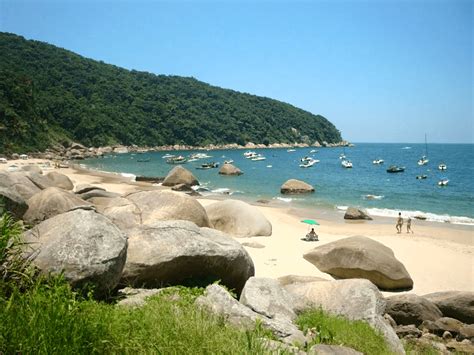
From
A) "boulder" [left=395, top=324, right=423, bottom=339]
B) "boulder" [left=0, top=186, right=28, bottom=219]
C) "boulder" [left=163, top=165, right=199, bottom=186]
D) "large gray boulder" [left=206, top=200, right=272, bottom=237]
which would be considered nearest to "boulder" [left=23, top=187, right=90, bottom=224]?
"boulder" [left=0, top=186, right=28, bottom=219]

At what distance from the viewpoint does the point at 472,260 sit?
17656 mm

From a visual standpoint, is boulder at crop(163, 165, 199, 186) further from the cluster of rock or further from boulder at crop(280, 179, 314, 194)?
the cluster of rock

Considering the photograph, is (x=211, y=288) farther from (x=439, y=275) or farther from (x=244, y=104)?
(x=244, y=104)

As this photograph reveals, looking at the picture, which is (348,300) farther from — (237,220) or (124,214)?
(237,220)

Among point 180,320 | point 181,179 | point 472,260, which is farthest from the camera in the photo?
point 181,179

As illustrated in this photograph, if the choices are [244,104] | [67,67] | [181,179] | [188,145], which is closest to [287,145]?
[244,104]

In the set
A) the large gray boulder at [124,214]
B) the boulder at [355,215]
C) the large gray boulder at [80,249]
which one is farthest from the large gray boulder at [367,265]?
the boulder at [355,215]

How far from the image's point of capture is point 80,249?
6367mm

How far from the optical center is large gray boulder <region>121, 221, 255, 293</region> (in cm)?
816

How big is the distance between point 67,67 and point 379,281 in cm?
14096

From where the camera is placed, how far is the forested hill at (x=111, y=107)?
82.4 m

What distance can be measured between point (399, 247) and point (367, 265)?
6641 mm

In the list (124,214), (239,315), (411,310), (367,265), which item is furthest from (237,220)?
(239,315)

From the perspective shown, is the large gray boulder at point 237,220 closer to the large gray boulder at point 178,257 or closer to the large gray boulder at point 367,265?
the large gray boulder at point 367,265
